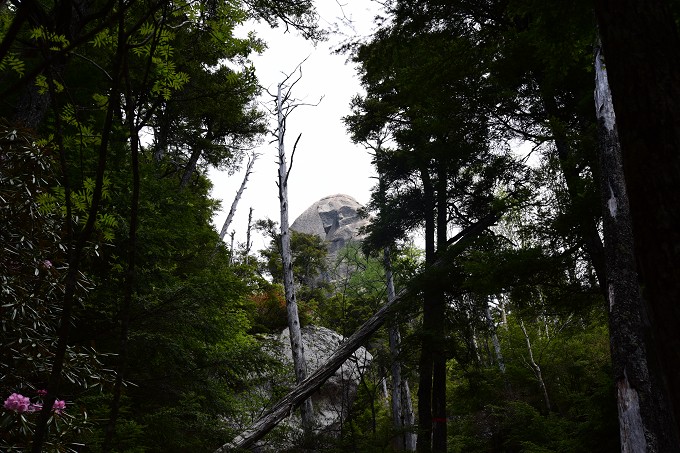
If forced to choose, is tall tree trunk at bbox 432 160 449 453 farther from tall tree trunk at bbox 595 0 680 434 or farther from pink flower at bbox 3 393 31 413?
tall tree trunk at bbox 595 0 680 434

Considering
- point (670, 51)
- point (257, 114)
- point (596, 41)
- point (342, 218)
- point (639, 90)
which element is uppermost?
point (342, 218)

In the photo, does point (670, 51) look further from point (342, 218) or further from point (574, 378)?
point (342, 218)

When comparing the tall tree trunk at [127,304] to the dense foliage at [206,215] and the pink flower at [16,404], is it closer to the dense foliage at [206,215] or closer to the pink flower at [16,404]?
the dense foliage at [206,215]

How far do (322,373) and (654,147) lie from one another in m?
6.85

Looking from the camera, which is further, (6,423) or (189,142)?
(189,142)

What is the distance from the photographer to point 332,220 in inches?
2237

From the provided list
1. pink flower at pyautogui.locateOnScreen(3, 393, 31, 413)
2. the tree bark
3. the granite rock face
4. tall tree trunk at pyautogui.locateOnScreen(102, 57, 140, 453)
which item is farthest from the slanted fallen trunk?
the granite rock face

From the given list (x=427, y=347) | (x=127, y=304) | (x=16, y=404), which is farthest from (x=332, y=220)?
(x=127, y=304)

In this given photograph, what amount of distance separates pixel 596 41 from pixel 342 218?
51.9 metres

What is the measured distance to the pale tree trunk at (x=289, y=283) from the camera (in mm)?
8406

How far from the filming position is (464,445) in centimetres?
1015

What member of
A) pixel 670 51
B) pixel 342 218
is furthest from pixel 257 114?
pixel 342 218

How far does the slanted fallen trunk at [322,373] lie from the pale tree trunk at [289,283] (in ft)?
2.12

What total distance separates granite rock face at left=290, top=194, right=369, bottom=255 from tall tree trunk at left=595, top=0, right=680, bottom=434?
51903 millimetres
